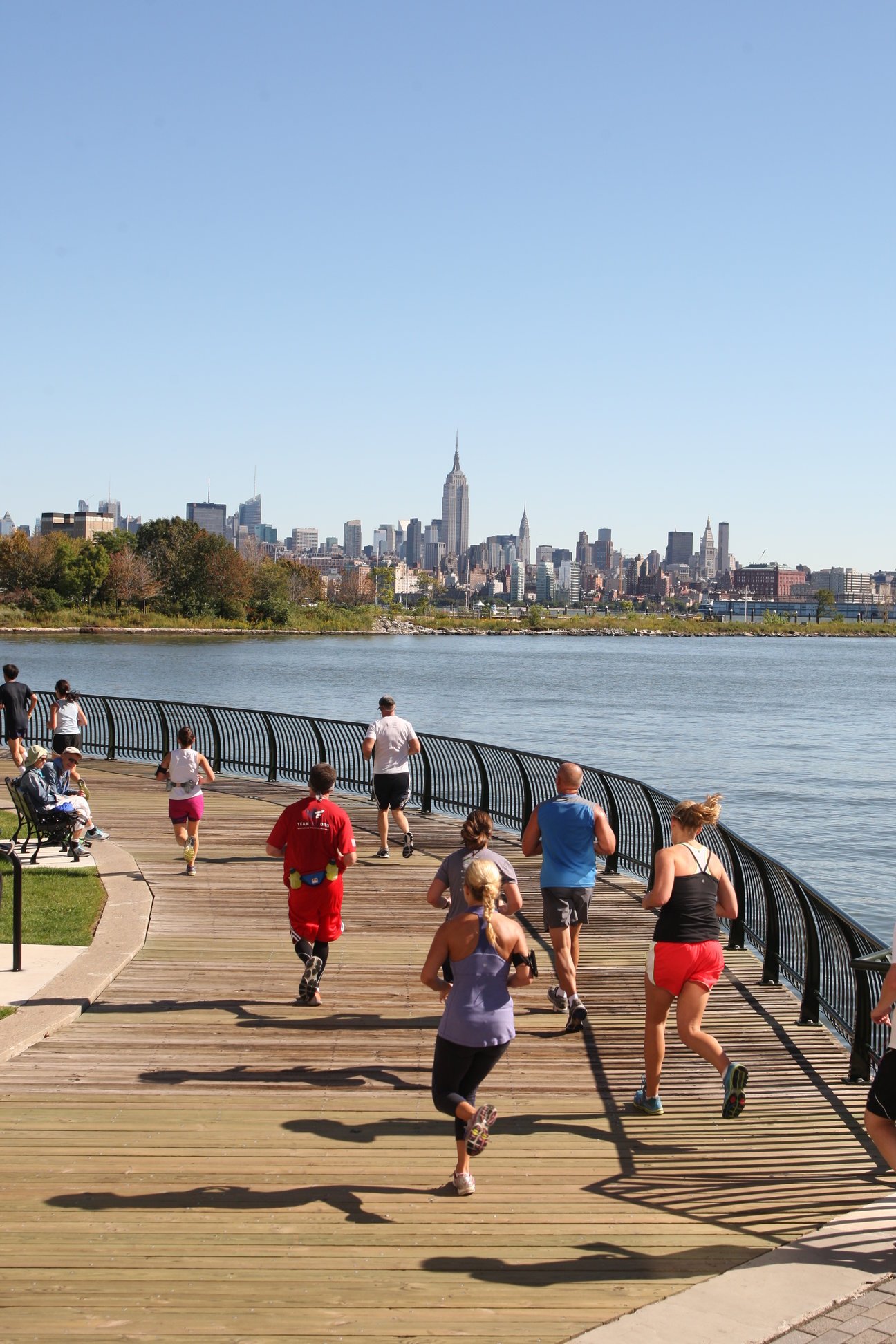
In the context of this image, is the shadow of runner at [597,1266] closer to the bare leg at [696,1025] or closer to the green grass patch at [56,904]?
the bare leg at [696,1025]

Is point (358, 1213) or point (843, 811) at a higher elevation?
point (358, 1213)

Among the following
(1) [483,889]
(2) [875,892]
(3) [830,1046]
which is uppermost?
(1) [483,889]

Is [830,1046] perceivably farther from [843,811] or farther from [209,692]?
[209,692]

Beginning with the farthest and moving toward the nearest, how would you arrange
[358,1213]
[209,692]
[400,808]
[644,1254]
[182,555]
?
[182,555] < [209,692] < [400,808] < [358,1213] < [644,1254]

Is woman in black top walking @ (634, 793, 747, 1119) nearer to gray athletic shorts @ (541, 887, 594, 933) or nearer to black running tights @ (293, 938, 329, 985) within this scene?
gray athletic shorts @ (541, 887, 594, 933)

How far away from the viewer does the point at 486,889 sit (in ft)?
20.1

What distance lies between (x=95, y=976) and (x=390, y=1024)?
2284 millimetres

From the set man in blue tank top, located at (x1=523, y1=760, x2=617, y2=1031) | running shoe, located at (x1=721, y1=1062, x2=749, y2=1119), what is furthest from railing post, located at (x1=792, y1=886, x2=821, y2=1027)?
running shoe, located at (x1=721, y1=1062, x2=749, y2=1119)

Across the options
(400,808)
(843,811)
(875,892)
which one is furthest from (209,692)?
(400,808)

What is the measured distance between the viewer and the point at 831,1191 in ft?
20.9

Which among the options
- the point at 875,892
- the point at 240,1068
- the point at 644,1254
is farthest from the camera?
the point at 875,892

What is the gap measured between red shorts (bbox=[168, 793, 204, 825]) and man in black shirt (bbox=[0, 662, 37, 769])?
673 cm

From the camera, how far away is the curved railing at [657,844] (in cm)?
888

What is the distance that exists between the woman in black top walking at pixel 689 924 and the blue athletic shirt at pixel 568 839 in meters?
1.65
